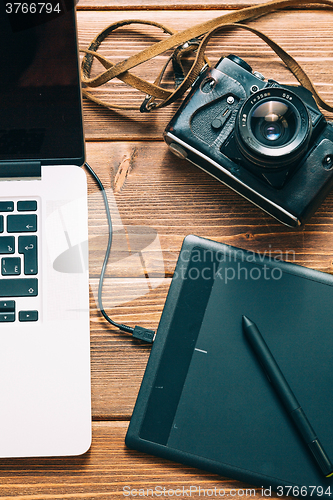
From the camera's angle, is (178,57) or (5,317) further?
(178,57)

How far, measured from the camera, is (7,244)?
45 cm

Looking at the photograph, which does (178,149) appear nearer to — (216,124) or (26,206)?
(216,124)

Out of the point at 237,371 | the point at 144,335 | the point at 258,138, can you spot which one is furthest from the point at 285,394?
the point at 258,138

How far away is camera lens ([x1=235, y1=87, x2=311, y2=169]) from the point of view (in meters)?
0.48

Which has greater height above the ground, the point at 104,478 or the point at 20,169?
the point at 20,169

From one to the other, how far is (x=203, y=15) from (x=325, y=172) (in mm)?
273

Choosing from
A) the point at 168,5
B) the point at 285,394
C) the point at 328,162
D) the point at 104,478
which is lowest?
the point at 104,478

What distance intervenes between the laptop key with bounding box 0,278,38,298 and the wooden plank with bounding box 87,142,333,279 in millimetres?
93

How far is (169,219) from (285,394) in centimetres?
25

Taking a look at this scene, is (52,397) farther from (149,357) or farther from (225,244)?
(225,244)

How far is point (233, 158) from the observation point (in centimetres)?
51

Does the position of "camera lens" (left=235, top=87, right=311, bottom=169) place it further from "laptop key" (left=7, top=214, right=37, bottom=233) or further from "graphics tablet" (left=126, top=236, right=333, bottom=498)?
"laptop key" (left=7, top=214, right=37, bottom=233)

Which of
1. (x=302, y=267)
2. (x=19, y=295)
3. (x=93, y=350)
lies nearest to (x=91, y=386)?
(x=93, y=350)

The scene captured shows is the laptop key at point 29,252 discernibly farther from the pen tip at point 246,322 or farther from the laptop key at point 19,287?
the pen tip at point 246,322
